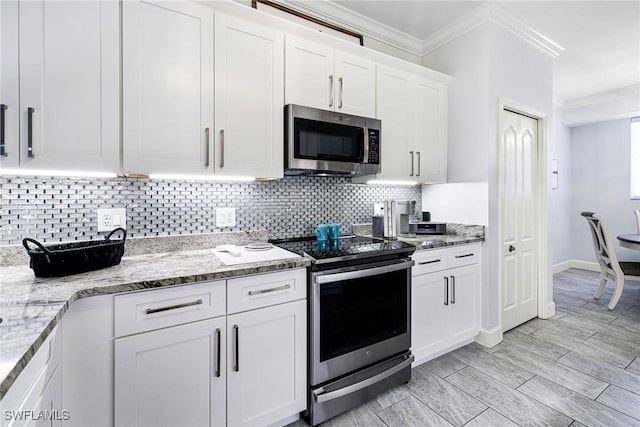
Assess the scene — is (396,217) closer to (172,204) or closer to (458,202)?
(458,202)

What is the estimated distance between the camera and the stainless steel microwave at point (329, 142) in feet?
6.21

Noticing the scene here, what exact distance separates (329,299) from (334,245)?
0.42 meters

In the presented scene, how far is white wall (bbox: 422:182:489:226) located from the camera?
256 centimetres

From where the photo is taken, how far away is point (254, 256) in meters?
1.66

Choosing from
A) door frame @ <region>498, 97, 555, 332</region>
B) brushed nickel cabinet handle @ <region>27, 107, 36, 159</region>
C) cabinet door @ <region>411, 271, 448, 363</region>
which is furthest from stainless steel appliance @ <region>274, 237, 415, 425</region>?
door frame @ <region>498, 97, 555, 332</region>

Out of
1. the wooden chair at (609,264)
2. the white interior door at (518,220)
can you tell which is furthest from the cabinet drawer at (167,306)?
the wooden chair at (609,264)

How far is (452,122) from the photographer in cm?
279

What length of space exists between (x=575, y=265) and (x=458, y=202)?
4.11 m

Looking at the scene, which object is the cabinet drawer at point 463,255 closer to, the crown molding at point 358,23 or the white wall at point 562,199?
the crown molding at point 358,23

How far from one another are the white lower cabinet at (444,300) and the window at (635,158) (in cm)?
394

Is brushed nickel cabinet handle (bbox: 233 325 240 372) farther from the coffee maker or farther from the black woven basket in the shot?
the coffee maker

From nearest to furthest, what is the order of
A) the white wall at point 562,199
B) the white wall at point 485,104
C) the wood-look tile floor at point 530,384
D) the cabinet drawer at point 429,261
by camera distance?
the wood-look tile floor at point 530,384
the cabinet drawer at point 429,261
the white wall at point 485,104
the white wall at point 562,199

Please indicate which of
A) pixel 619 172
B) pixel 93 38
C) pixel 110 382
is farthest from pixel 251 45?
pixel 619 172

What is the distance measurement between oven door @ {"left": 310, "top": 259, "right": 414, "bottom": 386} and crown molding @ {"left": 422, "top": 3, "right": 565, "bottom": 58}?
2.15 meters
